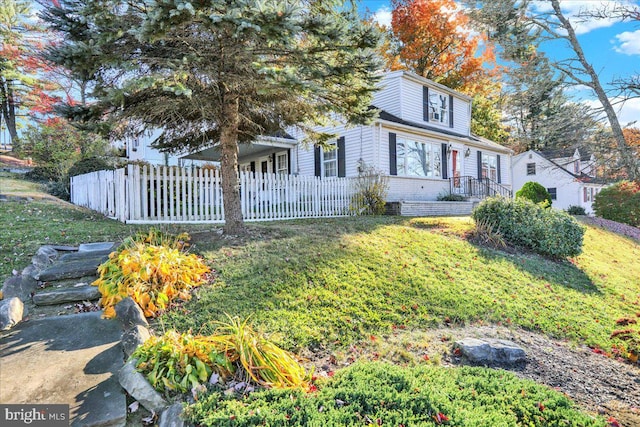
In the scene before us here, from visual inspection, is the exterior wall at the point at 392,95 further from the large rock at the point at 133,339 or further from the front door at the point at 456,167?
the large rock at the point at 133,339

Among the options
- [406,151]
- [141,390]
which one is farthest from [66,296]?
[406,151]

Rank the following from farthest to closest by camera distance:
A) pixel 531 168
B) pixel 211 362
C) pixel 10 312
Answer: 1. pixel 531 168
2. pixel 10 312
3. pixel 211 362

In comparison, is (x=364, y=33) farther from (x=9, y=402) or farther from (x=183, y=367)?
(x=9, y=402)

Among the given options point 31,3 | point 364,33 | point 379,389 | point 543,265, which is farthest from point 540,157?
point 31,3

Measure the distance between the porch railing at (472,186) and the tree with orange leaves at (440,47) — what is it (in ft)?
29.3

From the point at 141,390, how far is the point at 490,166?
67.2ft

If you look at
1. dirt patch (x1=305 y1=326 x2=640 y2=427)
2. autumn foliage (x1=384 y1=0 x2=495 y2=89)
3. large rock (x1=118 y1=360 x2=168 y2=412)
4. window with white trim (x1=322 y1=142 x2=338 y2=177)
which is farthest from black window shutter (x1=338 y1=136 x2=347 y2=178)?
autumn foliage (x1=384 y1=0 x2=495 y2=89)

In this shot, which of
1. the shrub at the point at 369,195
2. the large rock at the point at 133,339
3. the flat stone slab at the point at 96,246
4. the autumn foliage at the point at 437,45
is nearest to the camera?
the large rock at the point at 133,339

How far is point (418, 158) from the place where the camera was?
47.7 ft

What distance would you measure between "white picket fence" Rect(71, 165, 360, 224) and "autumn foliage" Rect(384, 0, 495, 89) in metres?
17.1

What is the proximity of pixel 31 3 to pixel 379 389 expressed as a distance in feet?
95.6

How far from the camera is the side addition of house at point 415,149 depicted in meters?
13.1

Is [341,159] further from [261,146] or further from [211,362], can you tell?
[211,362]

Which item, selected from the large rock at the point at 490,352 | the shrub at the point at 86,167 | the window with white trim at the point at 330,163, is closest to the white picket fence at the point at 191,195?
the shrub at the point at 86,167
